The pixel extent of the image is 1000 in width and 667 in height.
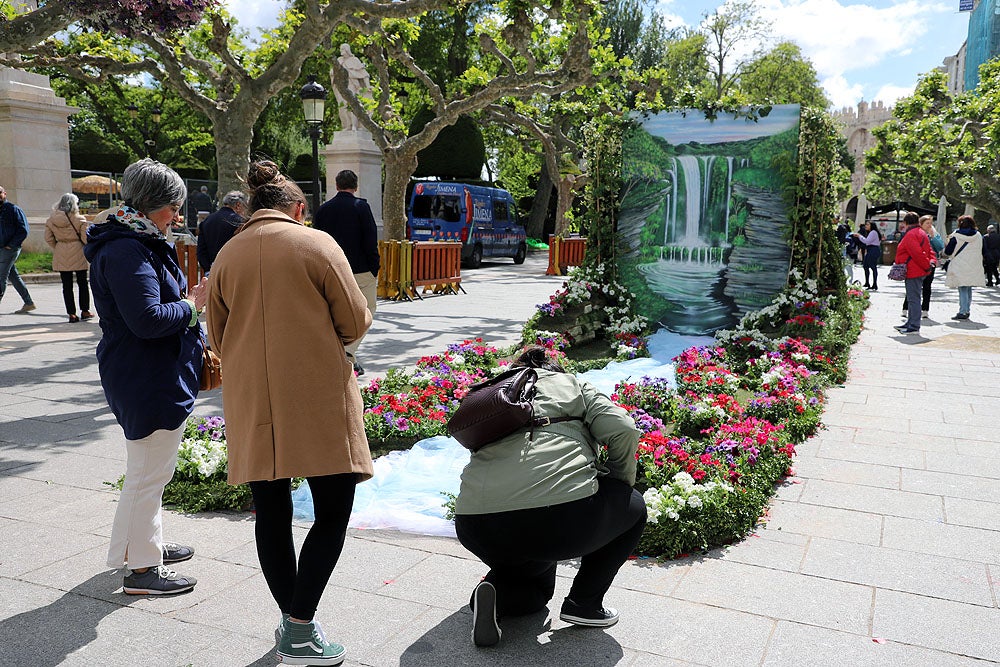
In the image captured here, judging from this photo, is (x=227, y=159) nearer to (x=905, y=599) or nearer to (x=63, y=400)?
(x=63, y=400)

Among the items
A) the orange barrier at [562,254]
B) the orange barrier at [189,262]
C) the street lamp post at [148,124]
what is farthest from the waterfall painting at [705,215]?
the street lamp post at [148,124]

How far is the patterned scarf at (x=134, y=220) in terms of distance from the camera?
3219 millimetres

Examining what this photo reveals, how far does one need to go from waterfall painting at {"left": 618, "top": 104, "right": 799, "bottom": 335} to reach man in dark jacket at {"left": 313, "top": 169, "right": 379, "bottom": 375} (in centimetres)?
380

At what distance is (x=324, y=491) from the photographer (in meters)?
2.79

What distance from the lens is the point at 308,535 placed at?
2.82 meters

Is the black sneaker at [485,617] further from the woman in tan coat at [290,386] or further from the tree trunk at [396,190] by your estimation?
the tree trunk at [396,190]

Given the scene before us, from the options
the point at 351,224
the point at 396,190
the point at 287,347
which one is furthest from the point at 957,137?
the point at 287,347

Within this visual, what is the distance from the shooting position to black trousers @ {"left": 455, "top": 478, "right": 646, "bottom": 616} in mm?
2844

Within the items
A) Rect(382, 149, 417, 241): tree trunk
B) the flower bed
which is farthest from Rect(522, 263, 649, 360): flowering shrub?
Rect(382, 149, 417, 241): tree trunk

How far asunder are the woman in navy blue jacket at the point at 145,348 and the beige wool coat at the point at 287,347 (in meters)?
0.57

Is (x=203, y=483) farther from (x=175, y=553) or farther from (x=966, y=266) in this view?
(x=966, y=266)

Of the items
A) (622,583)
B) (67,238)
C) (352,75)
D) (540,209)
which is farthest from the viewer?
(540,209)

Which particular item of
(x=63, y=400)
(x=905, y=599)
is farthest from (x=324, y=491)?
(x=63, y=400)

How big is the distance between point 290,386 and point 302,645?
903 mm
